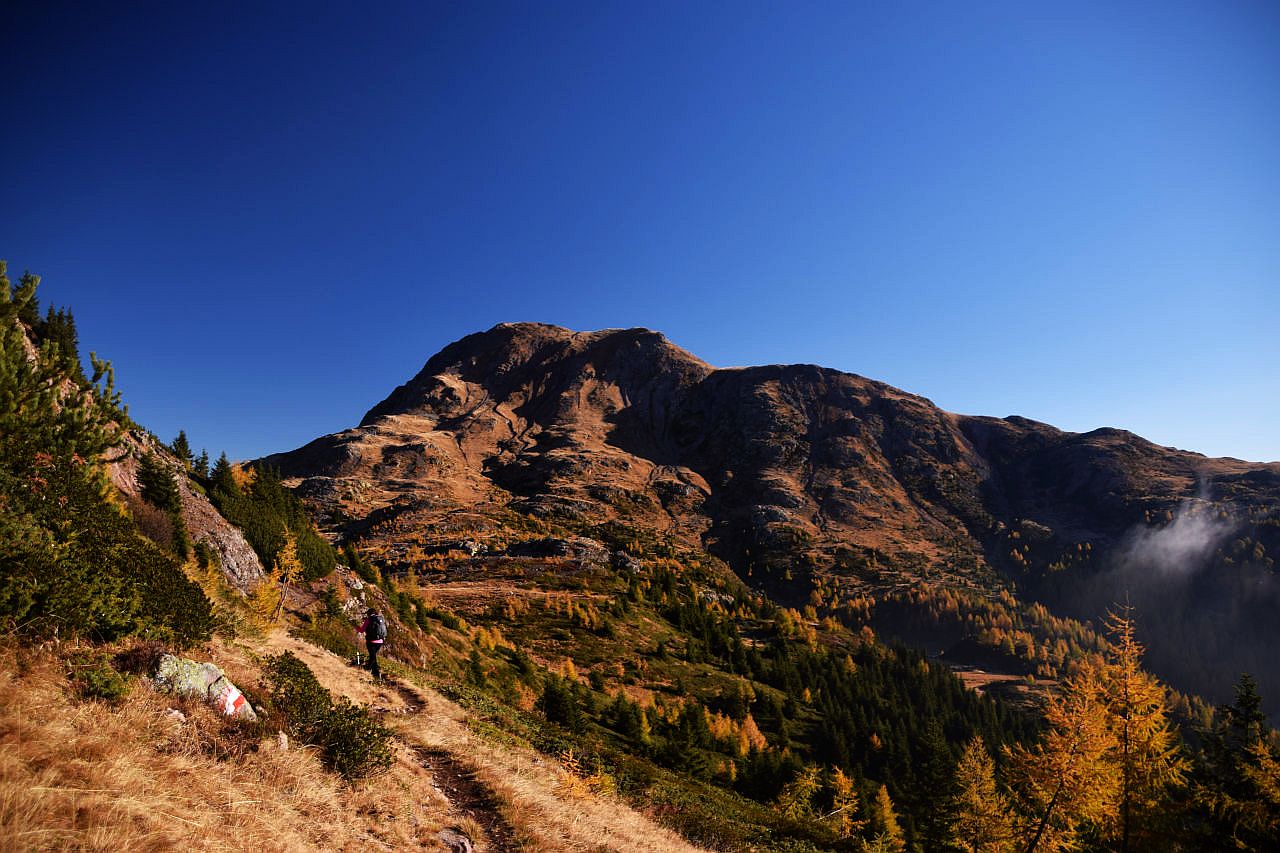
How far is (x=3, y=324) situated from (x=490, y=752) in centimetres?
1459

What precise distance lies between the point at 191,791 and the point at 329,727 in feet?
12.4

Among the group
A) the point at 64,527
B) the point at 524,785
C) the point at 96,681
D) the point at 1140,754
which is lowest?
the point at 1140,754

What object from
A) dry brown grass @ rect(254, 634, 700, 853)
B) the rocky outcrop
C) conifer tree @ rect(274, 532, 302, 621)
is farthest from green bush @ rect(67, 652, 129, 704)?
conifer tree @ rect(274, 532, 302, 621)

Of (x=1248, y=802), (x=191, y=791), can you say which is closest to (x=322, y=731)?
(x=191, y=791)

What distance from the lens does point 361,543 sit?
155m

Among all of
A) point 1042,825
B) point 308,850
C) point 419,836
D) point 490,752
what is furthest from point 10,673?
point 1042,825

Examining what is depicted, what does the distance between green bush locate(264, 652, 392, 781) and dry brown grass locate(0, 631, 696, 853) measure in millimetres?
419

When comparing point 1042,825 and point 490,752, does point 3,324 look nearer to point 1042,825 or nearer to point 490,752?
point 490,752

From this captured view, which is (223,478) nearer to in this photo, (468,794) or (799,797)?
(468,794)

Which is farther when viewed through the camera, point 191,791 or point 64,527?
point 64,527

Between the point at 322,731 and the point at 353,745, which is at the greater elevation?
the point at 322,731

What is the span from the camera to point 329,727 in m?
9.41

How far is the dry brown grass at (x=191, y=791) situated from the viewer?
461 centimetres

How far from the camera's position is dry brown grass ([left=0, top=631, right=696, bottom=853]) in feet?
15.1
